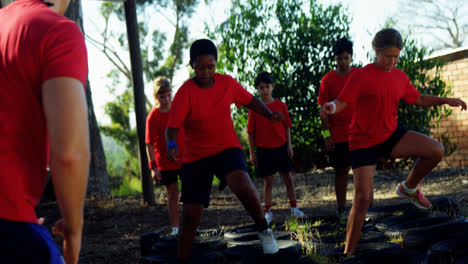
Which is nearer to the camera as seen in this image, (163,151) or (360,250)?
(360,250)

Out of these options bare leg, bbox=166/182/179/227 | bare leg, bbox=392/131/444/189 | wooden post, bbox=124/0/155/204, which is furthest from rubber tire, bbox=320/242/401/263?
wooden post, bbox=124/0/155/204

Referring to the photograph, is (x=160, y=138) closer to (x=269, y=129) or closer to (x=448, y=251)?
(x=269, y=129)

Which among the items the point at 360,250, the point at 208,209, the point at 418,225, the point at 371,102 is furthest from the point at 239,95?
the point at 208,209

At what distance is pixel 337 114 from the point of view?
5.79 m

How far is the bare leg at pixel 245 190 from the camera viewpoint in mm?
3730

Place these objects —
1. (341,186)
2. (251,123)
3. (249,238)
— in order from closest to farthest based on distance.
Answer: (249,238) → (341,186) → (251,123)

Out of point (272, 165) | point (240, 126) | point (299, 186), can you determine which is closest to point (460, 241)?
point (272, 165)

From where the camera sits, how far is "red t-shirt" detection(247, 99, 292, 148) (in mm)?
6559

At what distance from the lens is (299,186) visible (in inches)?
407

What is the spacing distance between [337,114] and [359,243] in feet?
6.75

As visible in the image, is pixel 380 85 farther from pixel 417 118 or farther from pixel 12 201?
pixel 417 118

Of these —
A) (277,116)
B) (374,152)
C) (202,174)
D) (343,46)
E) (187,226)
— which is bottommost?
(187,226)

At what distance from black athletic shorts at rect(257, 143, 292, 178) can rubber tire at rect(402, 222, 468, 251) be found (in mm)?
2460

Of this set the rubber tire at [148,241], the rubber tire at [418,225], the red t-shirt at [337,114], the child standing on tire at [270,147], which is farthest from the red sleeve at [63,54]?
the child standing on tire at [270,147]
